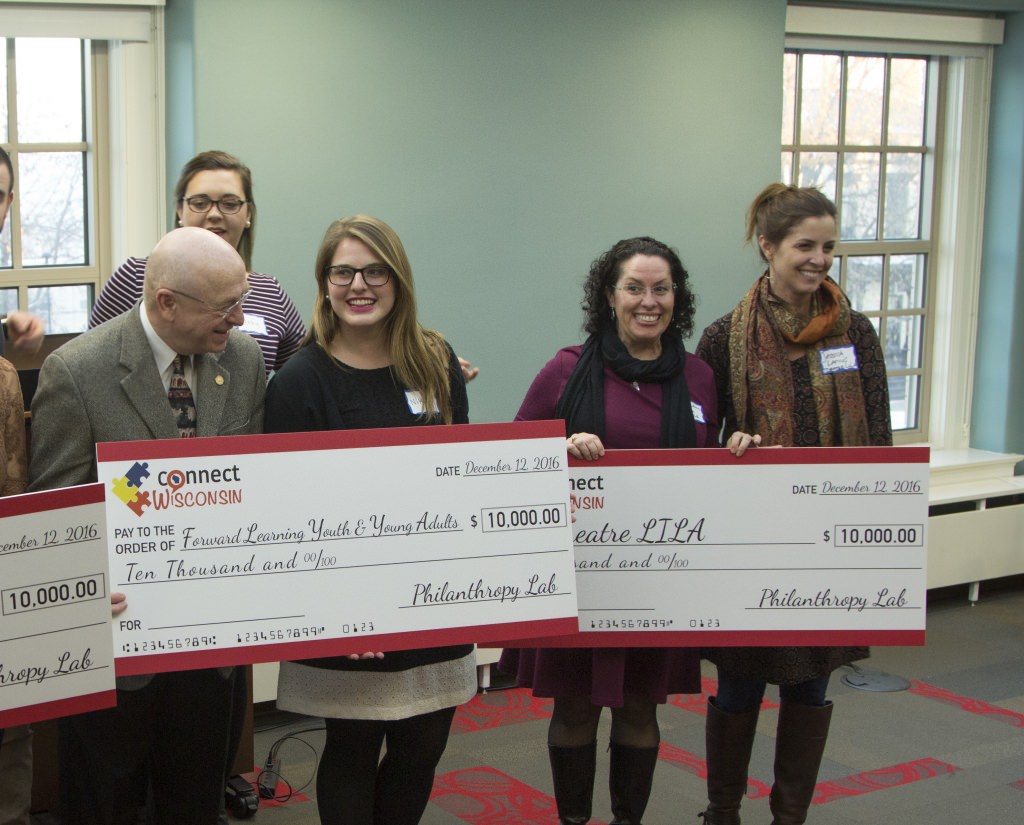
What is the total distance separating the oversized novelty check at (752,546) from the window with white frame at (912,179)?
3390 mm

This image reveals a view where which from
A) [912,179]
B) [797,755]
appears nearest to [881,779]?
[797,755]

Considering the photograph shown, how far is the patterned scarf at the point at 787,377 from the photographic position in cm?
287

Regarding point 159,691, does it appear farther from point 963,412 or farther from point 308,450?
point 963,412

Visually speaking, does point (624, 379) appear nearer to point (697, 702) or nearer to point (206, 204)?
point (206, 204)

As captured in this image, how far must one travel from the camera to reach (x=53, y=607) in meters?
2.08

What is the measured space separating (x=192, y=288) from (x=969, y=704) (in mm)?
3496

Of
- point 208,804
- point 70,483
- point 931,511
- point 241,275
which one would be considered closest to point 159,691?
point 208,804

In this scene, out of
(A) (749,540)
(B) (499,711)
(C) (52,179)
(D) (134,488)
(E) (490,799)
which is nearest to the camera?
(D) (134,488)

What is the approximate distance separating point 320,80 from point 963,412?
387cm

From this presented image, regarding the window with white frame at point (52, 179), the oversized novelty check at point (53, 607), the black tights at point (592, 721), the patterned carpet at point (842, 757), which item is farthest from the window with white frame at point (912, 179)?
the oversized novelty check at point (53, 607)

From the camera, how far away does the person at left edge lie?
217 centimetres

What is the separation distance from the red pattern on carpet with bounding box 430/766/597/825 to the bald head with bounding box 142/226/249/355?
1.86 metres

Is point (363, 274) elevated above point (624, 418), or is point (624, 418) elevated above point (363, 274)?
point (363, 274)

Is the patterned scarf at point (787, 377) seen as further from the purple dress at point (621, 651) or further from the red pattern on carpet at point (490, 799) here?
the red pattern on carpet at point (490, 799)
